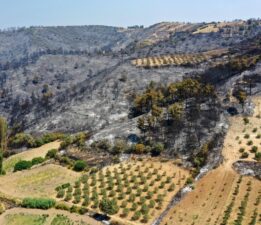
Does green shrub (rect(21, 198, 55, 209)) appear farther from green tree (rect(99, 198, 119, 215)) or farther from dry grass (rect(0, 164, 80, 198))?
green tree (rect(99, 198, 119, 215))

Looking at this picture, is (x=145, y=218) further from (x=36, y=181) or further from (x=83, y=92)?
(x=83, y=92)

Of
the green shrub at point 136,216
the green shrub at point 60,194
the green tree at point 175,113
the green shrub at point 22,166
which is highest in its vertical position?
the green tree at point 175,113

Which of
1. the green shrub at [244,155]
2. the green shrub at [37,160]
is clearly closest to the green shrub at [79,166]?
the green shrub at [37,160]

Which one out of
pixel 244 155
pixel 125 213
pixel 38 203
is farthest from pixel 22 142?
pixel 244 155

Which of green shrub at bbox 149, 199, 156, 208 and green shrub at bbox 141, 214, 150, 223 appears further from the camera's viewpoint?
green shrub at bbox 149, 199, 156, 208

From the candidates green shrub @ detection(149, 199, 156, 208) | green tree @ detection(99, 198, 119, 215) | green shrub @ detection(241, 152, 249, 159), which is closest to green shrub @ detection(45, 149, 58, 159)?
green tree @ detection(99, 198, 119, 215)

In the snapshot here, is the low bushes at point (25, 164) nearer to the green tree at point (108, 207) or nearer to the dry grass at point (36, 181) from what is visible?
the dry grass at point (36, 181)

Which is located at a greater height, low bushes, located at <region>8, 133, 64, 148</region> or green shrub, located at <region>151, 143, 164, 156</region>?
green shrub, located at <region>151, 143, 164, 156</region>
